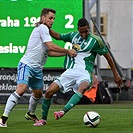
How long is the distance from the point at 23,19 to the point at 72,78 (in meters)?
10.8

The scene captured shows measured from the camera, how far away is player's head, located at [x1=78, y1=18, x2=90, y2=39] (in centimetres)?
1212

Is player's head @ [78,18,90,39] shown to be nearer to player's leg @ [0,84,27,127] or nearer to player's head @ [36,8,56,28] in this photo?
player's head @ [36,8,56,28]

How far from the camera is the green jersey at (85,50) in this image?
1242 centimetres

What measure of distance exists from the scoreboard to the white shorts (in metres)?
10.4

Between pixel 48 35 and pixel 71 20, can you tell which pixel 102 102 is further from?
pixel 48 35

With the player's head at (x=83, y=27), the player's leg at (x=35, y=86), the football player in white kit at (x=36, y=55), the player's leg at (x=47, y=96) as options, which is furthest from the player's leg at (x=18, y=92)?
the player's head at (x=83, y=27)

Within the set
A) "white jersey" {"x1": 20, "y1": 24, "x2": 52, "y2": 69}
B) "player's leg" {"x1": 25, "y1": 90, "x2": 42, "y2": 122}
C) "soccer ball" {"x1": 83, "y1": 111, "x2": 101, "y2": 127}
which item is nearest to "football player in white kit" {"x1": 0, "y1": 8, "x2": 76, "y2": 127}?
"white jersey" {"x1": 20, "y1": 24, "x2": 52, "y2": 69}

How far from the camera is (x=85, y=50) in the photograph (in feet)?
40.9

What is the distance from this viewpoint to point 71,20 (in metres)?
22.9

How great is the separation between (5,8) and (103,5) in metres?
18.6

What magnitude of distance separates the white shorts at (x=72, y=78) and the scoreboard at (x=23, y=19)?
1038cm

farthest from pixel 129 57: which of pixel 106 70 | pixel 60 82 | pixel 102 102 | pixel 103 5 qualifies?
pixel 60 82

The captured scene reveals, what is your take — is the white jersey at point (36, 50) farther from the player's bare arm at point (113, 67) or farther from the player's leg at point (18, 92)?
the player's bare arm at point (113, 67)

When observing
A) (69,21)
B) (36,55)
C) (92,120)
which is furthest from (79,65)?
(69,21)
